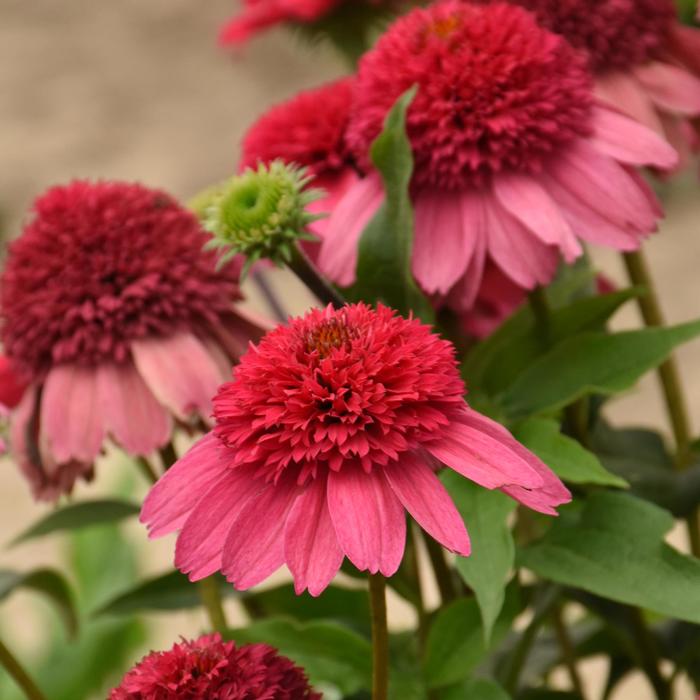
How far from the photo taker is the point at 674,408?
606 mm

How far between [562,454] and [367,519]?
122 mm

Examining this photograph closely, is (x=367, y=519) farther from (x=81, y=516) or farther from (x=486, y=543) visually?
(x=81, y=516)

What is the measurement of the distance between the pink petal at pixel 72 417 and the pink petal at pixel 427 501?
19 cm

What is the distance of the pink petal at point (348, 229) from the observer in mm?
476

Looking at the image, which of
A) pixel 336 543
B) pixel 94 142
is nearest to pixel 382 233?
pixel 336 543

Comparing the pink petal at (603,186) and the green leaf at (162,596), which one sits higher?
the pink petal at (603,186)

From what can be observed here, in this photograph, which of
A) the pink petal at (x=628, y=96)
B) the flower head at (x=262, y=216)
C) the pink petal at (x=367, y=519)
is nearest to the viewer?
the pink petal at (x=367, y=519)

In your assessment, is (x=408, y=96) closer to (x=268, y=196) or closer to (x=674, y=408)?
(x=268, y=196)

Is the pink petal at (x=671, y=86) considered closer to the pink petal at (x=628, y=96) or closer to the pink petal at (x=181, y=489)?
the pink petal at (x=628, y=96)

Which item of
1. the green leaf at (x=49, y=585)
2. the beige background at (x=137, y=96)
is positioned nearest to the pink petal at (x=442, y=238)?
the green leaf at (x=49, y=585)

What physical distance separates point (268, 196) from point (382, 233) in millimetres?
50

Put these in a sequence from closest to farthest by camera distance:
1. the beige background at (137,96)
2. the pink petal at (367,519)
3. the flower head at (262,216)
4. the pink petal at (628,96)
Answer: the pink petal at (367,519)
the flower head at (262,216)
the pink petal at (628,96)
the beige background at (137,96)

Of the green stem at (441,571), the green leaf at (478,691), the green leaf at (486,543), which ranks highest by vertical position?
the green leaf at (486,543)

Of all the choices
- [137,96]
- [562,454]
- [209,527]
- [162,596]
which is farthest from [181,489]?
[137,96]
